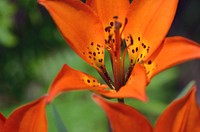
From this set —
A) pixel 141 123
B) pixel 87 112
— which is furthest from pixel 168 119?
pixel 87 112

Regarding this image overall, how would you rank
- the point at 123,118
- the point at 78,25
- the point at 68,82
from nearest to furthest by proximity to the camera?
the point at 123,118, the point at 68,82, the point at 78,25

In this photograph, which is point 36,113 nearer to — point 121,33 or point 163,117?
point 163,117

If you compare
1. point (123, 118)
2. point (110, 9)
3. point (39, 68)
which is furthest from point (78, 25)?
point (39, 68)

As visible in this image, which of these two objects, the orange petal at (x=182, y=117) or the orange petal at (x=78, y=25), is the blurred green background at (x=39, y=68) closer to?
the orange petal at (x=78, y=25)

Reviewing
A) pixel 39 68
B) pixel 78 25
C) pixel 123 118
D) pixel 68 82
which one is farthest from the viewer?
pixel 39 68

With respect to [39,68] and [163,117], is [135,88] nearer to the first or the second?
[163,117]

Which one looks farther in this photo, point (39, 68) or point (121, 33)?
point (39, 68)

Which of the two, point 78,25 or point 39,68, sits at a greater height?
point 78,25
